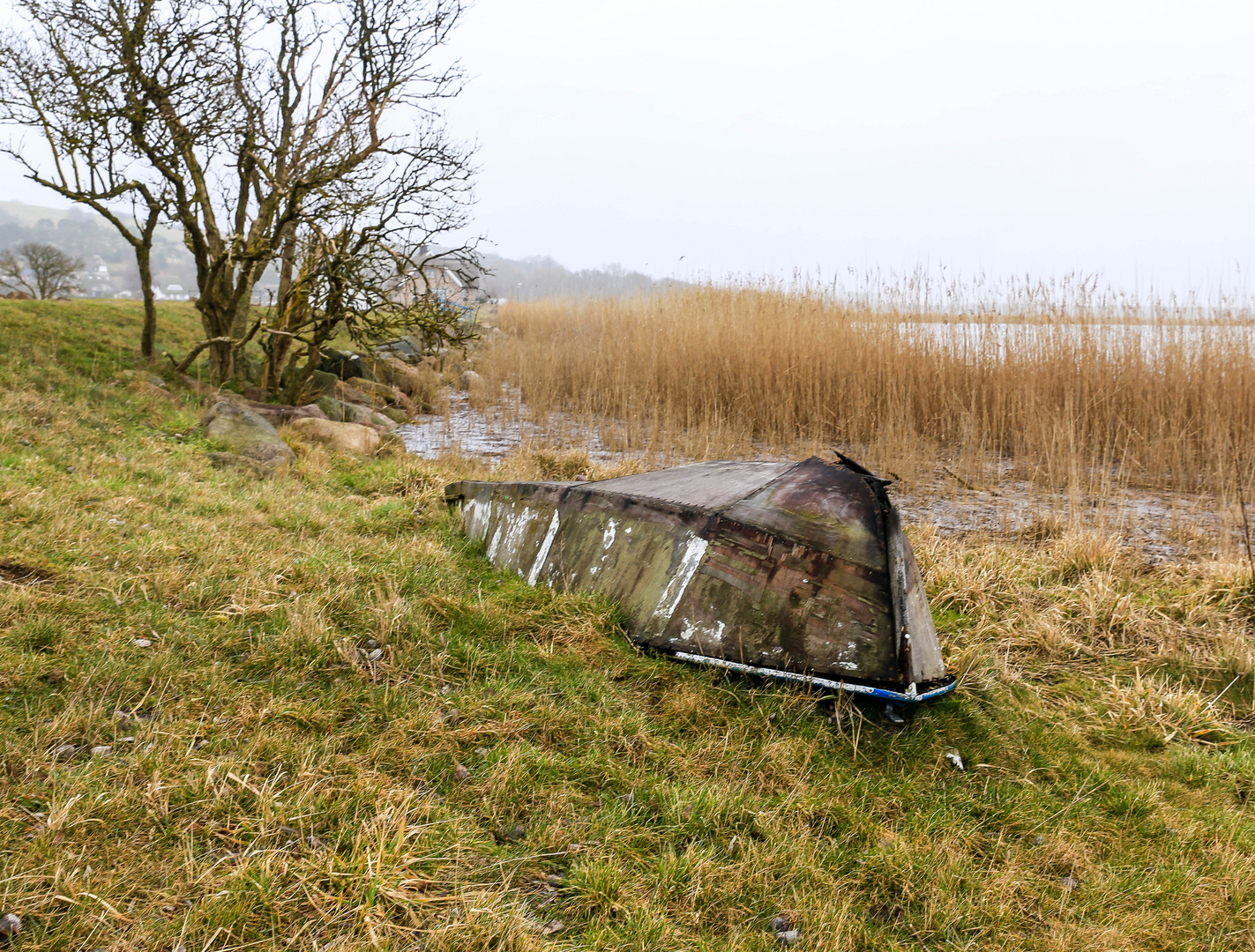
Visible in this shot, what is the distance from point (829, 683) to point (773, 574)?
415 mm

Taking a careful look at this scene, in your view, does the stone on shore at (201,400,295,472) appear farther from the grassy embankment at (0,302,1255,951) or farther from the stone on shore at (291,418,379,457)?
the grassy embankment at (0,302,1255,951)

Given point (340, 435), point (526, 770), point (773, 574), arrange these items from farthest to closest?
point (340, 435)
point (773, 574)
point (526, 770)

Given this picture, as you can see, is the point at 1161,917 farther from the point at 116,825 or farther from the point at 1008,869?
the point at 116,825

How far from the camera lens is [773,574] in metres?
2.87

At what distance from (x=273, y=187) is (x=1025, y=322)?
7.90m

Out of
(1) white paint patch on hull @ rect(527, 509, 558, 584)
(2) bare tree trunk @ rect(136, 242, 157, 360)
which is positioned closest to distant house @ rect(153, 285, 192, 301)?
(2) bare tree trunk @ rect(136, 242, 157, 360)

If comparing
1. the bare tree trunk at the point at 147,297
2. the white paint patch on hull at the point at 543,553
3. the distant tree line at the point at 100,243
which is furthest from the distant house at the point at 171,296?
the distant tree line at the point at 100,243

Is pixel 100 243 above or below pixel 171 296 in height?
above

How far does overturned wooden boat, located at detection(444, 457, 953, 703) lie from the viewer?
271 cm

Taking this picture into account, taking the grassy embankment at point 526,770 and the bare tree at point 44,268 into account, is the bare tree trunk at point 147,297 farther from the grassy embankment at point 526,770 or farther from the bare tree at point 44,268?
the bare tree at point 44,268

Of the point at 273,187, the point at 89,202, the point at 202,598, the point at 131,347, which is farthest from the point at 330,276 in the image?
the point at 202,598

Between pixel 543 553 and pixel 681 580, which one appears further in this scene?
pixel 543 553

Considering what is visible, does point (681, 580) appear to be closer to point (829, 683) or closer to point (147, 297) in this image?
point (829, 683)

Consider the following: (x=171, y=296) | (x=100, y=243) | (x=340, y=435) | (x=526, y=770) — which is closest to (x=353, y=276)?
(x=340, y=435)
